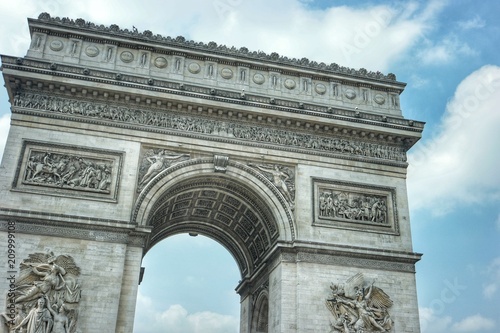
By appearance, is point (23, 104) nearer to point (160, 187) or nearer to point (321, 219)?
point (160, 187)

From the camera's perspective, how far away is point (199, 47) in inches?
894

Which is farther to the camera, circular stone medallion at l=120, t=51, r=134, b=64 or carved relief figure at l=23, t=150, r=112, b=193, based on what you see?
circular stone medallion at l=120, t=51, r=134, b=64

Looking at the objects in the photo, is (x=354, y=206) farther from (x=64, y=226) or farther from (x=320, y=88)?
(x=64, y=226)

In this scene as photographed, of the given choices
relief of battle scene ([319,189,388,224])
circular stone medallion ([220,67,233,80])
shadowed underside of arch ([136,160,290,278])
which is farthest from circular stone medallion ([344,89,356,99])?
shadowed underside of arch ([136,160,290,278])

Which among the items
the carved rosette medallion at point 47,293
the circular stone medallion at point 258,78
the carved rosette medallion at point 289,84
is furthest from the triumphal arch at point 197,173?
the circular stone medallion at point 258,78

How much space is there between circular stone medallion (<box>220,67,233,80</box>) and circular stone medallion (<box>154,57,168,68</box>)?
2.32 metres

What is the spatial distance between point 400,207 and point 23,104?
14950mm

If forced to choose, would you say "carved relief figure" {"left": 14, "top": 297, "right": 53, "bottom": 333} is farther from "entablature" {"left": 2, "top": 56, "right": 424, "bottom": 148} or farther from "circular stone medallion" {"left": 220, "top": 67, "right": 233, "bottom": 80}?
"circular stone medallion" {"left": 220, "top": 67, "right": 233, "bottom": 80}

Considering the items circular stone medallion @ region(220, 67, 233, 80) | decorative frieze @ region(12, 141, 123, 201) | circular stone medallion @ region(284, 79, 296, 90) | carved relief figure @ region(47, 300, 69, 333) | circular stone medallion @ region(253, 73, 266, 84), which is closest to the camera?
carved relief figure @ region(47, 300, 69, 333)

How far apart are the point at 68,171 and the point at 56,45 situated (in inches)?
212

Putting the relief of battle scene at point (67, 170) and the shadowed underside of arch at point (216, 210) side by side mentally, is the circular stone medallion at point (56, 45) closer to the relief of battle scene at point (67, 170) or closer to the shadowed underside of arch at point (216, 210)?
the relief of battle scene at point (67, 170)

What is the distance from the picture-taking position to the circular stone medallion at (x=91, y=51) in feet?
71.2

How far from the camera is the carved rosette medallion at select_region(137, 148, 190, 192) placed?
794 inches

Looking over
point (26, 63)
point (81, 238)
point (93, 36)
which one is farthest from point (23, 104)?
point (81, 238)
